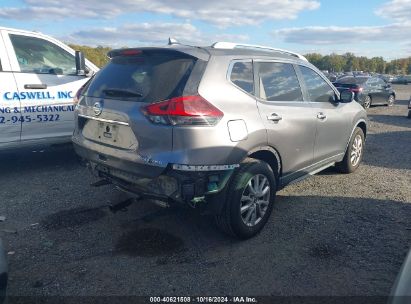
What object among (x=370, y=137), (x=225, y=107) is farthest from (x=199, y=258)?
(x=370, y=137)

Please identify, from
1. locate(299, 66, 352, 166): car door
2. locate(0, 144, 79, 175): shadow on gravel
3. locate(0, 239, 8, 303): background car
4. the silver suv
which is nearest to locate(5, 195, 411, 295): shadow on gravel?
the silver suv

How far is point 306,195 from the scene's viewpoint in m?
4.94

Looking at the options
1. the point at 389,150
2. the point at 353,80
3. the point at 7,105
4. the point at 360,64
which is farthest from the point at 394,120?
the point at 360,64

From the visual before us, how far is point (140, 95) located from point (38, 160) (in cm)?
416

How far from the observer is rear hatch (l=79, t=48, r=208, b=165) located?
3104 millimetres

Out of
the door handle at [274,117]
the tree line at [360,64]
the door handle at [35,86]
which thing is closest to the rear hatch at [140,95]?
the door handle at [274,117]

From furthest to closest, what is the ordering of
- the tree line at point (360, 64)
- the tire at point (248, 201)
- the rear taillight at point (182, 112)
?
the tree line at point (360, 64), the tire at point (248, 201), the rear taillight at point (182, 112)

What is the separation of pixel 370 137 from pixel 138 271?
8159 millimetres

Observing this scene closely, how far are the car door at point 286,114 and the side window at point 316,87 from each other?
25cm

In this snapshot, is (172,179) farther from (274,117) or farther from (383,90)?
(383,90)

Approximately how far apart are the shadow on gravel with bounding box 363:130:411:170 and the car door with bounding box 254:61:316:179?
9.96 feet

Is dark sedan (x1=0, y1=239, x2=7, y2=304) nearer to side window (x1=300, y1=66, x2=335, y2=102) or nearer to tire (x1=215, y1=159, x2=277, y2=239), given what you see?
tire (x1=215, y1=159, x2=277, y2=239)

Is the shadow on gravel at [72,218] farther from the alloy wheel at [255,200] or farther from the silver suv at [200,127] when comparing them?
the alloy wheel at [255,200]

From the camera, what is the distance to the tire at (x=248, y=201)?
11.1 ft
